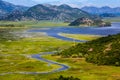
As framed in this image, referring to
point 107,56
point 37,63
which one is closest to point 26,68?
point 37,63

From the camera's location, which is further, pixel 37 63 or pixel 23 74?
pixel 37 63

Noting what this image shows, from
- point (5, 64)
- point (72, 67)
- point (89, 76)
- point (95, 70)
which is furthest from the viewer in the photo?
point (5, 64)

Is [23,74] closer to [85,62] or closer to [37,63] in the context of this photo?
[37,63]

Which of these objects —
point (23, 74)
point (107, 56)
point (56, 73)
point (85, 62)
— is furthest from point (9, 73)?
point (107, 56)

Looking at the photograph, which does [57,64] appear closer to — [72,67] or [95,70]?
[72,67]

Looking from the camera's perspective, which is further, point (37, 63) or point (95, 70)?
point (37, 63)

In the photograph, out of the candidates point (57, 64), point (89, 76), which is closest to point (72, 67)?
point (57, 64)

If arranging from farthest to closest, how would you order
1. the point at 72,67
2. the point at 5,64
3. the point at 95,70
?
the point at 5,64, the point at 72,67, the point at 95,70

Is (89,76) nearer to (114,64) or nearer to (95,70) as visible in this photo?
(95,70)
